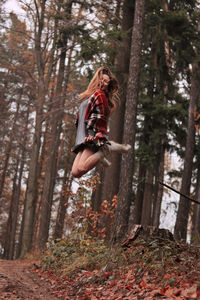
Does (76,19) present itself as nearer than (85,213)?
No

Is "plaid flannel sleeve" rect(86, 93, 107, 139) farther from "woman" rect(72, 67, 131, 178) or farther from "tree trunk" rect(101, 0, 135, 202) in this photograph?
"tree trunk" rect(101, 0, 135, 202)

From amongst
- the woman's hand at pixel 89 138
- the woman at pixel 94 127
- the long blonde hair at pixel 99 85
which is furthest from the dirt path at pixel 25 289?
the long blonde hair at pixel 99 85

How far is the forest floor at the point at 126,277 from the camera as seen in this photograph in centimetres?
588

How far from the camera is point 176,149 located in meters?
20.3

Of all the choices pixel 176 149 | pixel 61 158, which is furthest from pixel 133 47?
pixel 61 158

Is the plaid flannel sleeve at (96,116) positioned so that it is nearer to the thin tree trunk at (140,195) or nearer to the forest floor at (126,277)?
the forest floor at (126,277)

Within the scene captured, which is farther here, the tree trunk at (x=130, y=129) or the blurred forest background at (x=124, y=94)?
the blurred forest background at (x=124, y=94)

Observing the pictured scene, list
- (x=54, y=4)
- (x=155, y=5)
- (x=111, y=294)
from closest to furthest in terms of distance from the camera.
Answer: (x=111, y=294)
(x=155, y=5)
(x=54, y=4)

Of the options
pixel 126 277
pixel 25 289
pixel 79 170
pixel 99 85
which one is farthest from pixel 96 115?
pixel 25 289

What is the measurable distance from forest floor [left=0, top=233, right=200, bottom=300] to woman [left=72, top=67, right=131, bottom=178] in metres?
2.13

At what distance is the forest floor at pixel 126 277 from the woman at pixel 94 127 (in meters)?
2.13

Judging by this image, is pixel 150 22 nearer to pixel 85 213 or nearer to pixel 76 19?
pixel 76 19

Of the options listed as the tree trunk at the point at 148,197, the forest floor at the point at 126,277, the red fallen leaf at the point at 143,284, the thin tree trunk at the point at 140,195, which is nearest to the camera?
the forest floor at the point at 126,277

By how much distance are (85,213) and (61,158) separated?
56.1 ft
